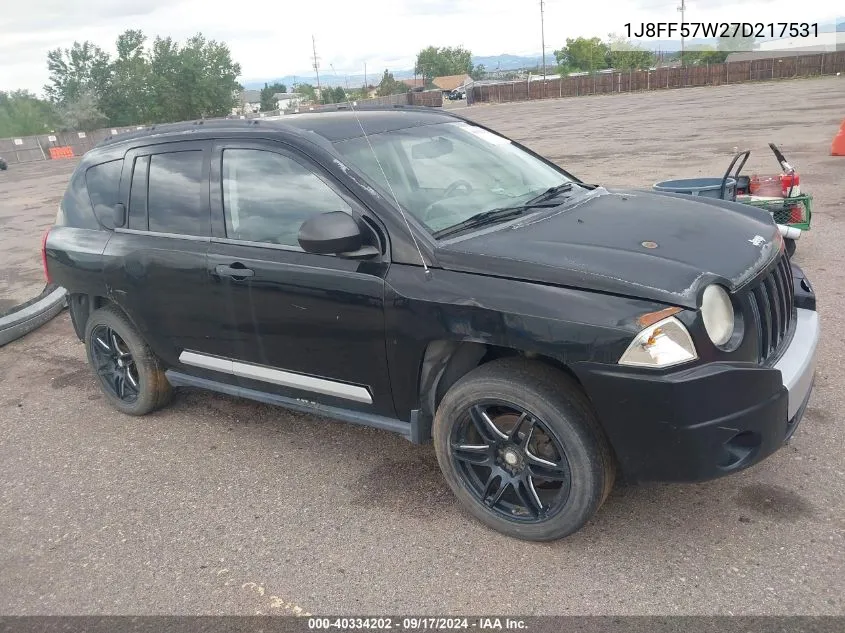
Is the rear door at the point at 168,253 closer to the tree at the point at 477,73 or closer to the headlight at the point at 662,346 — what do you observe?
the headlight at the point at 662,346

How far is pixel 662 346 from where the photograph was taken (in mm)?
2607

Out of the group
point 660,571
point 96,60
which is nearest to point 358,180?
point 660,571

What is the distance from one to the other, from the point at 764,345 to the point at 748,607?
1030 millimetres

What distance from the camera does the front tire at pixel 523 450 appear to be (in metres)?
2.84

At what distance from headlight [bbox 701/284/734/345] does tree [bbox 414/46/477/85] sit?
140015mm

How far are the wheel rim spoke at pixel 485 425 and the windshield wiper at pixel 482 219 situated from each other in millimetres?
793

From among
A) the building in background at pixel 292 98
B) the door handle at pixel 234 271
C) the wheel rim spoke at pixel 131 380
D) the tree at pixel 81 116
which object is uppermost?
the tree at pixel 81 116

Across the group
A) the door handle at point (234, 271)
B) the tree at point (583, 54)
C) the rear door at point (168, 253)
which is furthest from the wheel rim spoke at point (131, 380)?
the tree at point (583, 54)

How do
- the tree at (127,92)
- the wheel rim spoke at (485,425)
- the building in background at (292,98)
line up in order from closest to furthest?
1. the wheel rim spoke at (485,425)
2. the building in background at (292,98)
3. the tree at (127,92)

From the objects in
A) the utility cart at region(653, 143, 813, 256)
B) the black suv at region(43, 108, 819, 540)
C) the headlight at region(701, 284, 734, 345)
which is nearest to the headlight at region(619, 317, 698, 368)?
the black suv at region(43, 108, 819, 540)

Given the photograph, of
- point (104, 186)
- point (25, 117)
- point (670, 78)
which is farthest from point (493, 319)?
point (25, 117)

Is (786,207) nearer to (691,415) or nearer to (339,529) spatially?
(691,415)

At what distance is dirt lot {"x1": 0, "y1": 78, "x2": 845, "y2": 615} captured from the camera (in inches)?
111

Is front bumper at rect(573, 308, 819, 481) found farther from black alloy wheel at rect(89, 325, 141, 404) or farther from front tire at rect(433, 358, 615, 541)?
black alloy wheel at rect(89, 325, 141, 404)
